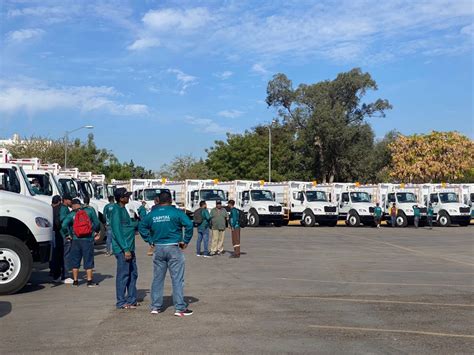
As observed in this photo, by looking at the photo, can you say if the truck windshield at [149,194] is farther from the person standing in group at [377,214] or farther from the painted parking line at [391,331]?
the painted parking line at [391,331]

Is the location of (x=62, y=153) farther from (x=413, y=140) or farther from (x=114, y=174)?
(x=413, y=140)

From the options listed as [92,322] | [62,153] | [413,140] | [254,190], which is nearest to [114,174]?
[62,153]

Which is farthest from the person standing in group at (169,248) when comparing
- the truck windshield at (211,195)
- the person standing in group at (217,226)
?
the truck windshield at (211,195)

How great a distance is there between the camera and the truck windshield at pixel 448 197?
1501 inches

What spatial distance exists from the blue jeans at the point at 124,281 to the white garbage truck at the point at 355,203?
3032 centimetres

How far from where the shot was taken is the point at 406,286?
11.6m

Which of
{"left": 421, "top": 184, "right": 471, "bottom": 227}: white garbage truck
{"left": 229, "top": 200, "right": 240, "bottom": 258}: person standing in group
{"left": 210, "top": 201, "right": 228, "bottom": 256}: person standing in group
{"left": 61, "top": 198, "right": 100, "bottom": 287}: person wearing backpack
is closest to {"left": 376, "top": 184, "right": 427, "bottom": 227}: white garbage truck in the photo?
{"left": 421, "top": 184, "right": 471, "bottom": 227}: white garbage truck

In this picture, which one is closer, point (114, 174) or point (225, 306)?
point (225, 306)

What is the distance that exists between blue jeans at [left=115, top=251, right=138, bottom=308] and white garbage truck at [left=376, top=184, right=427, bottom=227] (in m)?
30.7

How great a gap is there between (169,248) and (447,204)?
32.3 metres

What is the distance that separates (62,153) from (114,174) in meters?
18.5

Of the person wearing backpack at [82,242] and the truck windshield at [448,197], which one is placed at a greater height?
the truck windshield at [448,197]

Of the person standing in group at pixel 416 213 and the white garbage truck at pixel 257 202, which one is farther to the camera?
the white garbage truck at pixel 257 202

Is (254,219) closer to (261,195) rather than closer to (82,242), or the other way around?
(261,195)
